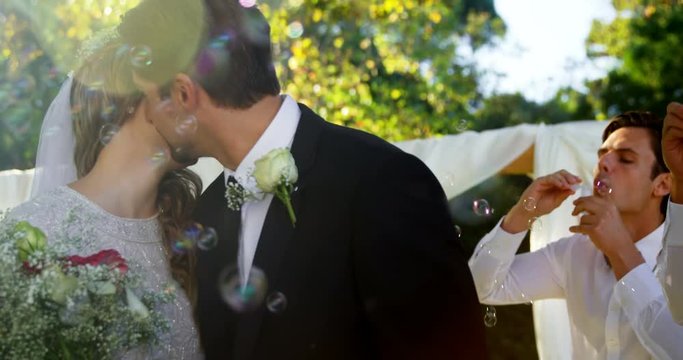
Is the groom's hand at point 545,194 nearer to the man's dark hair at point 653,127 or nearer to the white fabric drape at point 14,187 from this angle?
the man's dark hair at point 653,127

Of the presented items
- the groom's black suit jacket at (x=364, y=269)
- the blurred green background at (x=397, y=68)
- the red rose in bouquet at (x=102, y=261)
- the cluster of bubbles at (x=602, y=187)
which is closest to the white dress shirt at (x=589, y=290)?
the cluster of bubbles at (x=602, y=187)

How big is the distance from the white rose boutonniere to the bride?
74cm

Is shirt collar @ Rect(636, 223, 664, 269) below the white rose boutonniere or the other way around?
below

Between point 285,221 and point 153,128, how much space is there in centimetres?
86

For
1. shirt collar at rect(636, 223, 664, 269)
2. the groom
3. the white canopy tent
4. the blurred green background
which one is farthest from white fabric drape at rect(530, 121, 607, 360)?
the groom

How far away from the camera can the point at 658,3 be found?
1842 cm

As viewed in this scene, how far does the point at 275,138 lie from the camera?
2777 millimetres

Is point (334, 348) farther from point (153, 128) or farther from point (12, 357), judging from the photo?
point (153, 128)

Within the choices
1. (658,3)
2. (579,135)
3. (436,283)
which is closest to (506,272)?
(436,283)

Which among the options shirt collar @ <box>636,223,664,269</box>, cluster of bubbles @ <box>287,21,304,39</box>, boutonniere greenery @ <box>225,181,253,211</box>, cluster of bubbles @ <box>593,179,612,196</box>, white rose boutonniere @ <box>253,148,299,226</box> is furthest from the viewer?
cluster of bubbles @ <box>287,21,304,39</box>

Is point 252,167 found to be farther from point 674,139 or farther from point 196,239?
point 674,139

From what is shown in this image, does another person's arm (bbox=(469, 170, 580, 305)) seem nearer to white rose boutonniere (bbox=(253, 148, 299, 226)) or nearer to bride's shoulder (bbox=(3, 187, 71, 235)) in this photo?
white rose boutonniere (bbox=(253, 148, 299, 226))

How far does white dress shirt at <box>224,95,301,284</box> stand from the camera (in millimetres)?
2758

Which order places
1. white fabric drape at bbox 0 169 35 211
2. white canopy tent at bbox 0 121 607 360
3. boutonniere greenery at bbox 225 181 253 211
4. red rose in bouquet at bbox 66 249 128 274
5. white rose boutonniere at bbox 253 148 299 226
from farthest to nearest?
1. white canopy tent at bbox 0 121 607 360
2. white fabric drape at bbox 0 169 35 211
3. boutonniere greenery at bbox 225 181 253 211
4. white rose boutonniere at bbox 253 148 299 226
5. red rose in bouquet at bbox 66 249 128 274
